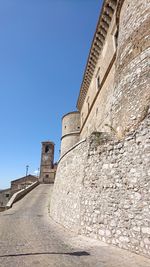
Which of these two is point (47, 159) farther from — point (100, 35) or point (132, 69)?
A: point (132, 69)

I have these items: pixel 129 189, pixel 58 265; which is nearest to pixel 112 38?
pixel 129 189

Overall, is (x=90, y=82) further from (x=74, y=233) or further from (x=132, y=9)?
(x=74, y=233)

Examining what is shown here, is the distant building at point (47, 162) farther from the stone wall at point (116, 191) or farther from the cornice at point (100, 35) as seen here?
the stone wall at point (116, 191)

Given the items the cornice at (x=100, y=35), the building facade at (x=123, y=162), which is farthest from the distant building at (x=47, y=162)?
the building facade at (x=123, y=162)

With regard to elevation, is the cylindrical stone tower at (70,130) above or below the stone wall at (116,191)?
above

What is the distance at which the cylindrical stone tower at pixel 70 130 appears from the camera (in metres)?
27.4

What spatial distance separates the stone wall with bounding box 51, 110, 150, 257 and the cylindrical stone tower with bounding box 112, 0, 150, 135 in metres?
0.82

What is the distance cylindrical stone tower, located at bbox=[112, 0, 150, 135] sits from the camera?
255 inches

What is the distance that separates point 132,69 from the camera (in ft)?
23.9

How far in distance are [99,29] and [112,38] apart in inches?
68.9

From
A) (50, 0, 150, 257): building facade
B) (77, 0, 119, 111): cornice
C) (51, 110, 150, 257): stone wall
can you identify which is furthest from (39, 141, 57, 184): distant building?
(51, 110, 150, 257): stone wall

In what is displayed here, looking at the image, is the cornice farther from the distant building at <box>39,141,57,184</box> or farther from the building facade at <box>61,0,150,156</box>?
the distant building at <box>39,141,57,184</box>

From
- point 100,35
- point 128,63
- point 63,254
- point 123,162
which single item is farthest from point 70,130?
point 63,254

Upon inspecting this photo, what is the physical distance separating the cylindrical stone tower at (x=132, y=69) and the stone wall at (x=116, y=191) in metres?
0.82
